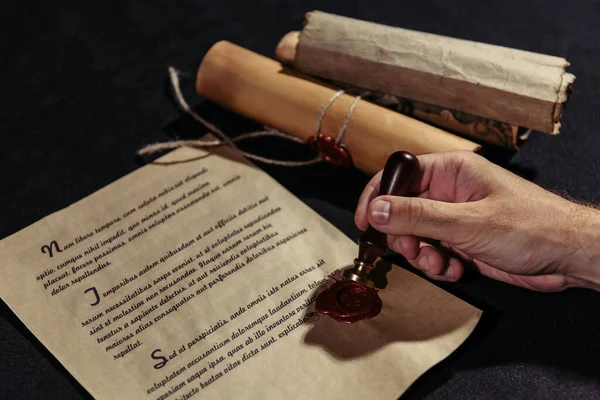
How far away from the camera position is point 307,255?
0.76 metres

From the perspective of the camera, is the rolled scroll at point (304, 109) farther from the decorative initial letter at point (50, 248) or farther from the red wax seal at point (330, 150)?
the decorative initial letter at point (50, 248)

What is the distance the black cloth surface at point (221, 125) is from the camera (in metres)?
0.67

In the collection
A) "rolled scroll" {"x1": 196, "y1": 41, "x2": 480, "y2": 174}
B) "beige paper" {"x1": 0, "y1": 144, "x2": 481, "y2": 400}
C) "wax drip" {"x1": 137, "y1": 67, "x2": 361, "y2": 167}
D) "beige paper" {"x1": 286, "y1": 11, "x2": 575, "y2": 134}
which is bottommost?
"beige paper" {"x1": 0, "y1": 144, "x2": 481, "y2": 400}

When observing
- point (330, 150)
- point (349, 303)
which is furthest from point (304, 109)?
point (349, 303)

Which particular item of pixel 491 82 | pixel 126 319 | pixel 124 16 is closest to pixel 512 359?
pixel 491 82

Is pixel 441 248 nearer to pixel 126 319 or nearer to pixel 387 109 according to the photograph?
pixel 387 109

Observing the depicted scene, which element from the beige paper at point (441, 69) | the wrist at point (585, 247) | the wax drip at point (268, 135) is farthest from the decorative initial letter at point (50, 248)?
the wrist at point (585, 247)

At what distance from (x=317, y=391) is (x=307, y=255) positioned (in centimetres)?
18

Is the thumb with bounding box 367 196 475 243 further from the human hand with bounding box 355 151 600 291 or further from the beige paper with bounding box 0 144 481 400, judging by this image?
the beige paper with bounding box 0 144 481 400

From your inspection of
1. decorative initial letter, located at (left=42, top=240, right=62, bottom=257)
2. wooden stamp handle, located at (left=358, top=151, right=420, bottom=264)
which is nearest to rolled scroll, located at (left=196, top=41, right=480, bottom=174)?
wooden stamp handle, located at (left=358, top=151, right=420, bottom=264)

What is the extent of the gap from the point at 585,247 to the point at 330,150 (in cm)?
34

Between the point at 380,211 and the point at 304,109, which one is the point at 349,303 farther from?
the point at 304,109

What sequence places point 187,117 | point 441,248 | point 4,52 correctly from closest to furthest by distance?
point 441,248 → point 187,117 → point 4,52

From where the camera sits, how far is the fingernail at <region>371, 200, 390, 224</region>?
64cm
